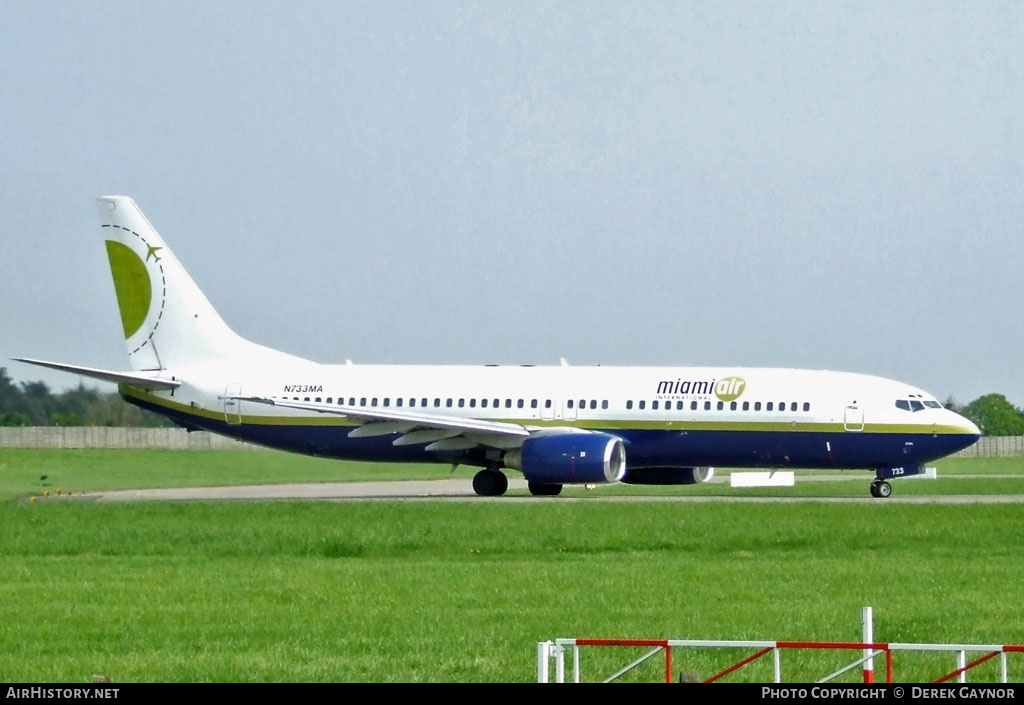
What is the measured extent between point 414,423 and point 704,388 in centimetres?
680

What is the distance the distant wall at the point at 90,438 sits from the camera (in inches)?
2591

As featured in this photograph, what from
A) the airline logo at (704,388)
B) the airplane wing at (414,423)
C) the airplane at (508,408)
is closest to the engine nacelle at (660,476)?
the airplane at (508,408)

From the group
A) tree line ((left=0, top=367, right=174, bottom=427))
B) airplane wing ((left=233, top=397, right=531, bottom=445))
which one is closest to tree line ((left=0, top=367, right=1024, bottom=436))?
tree line ((left=0, top=367, right=174, bottom=427))

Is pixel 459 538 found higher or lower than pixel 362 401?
lower

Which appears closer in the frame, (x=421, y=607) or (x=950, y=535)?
(x=421, y=607)

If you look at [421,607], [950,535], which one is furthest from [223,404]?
[421,607]

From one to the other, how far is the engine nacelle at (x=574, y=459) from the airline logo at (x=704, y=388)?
5.54 ft

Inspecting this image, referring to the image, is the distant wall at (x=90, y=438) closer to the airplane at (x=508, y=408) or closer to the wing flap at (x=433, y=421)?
the airplane at (x=508, y=408)

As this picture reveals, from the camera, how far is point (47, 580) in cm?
2161

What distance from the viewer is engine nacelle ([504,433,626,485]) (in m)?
39.4

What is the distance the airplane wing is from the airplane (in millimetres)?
56

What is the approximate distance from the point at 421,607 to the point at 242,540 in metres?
9.22

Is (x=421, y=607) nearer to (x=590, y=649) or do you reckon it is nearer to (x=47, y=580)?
(x=590, y=649)

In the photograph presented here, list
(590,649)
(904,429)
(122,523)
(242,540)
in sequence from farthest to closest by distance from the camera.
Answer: (904,429) → (122,523) → (242,540) → (590,649)
